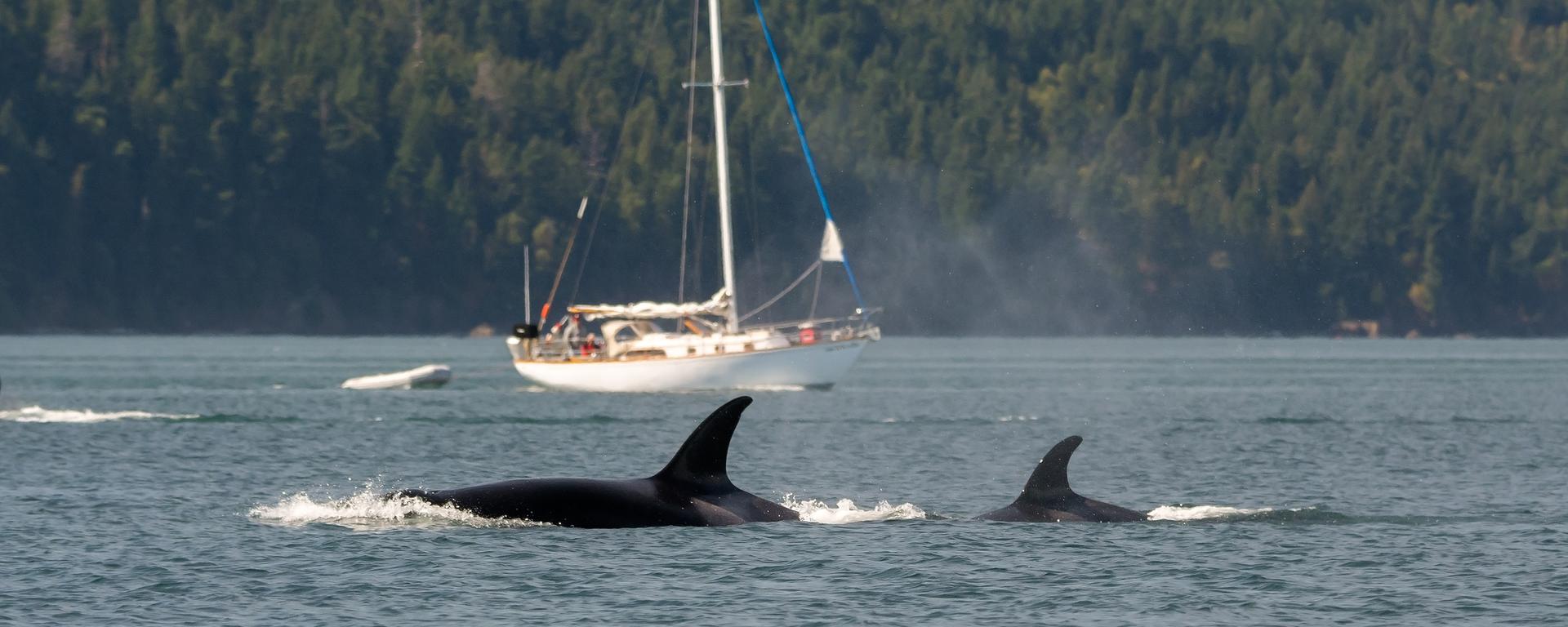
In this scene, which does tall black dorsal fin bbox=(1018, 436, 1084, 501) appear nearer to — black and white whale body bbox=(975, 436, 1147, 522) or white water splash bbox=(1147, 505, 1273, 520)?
black and white whale body bbox=(975, 436, 1147, 522)

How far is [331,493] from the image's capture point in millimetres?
43000

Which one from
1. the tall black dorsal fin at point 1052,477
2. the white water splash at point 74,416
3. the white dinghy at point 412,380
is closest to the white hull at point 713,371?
the white dinghy at point 412,380

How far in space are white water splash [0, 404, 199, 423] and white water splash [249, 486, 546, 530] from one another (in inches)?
1155

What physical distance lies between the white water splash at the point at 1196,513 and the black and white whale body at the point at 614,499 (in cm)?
800

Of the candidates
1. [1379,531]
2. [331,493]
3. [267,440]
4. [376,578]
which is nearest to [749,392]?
[267,440]

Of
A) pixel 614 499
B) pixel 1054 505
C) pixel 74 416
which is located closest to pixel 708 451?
pixel 614 499

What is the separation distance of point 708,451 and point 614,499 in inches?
72.7

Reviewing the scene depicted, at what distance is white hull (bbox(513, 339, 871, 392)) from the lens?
80.6 m

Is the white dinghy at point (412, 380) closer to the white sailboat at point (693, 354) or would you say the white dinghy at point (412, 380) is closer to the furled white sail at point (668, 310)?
the white sailboat at point (693, 354)

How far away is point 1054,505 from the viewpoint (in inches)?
1375

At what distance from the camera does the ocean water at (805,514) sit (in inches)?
1127

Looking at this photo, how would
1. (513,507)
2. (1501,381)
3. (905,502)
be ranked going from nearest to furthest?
(513,507) < (905,502) < (1501,381)

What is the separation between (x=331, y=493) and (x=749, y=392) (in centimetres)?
3915

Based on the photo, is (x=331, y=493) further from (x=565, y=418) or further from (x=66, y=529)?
(x=565, y=418)
